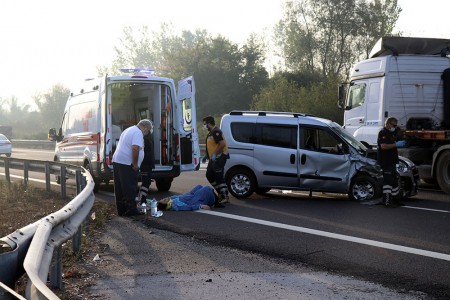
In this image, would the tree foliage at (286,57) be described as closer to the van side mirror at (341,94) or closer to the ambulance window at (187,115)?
the van side mirror at (341,94)

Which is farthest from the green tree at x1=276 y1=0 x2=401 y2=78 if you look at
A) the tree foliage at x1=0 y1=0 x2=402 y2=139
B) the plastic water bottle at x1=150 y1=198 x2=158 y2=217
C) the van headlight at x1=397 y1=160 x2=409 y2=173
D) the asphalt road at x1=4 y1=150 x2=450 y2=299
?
the plastic water bottle at x1=150 y1=198 x2=158 y2=217

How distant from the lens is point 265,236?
7.91 metres

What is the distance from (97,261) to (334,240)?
9.86ft

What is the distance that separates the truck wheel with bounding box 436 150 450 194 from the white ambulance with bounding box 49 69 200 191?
A: 17.7ft

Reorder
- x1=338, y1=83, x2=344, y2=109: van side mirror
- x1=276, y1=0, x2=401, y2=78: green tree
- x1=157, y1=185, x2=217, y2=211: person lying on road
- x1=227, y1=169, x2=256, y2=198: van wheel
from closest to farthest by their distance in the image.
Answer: x1=157, y1=185, x2=217, y2=211: person lying on road → x1=227, y1=169, x2=256, y2=198: van wheel → x1=338, y1=83, x2=344, y2=109: van side mirror → x1=276, y1=0, x2=401, y2=78: green tree

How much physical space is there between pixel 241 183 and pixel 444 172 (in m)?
4.59

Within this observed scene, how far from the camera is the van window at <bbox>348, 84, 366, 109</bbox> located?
1496 cm

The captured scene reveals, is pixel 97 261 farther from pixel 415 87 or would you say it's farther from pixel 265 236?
pixel 415 87

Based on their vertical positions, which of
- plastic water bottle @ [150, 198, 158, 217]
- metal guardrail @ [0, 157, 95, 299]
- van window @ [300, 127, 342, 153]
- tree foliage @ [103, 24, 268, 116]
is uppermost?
tree foliage @ [103, 24, 268, 116]

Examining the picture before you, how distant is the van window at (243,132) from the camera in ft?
41.1

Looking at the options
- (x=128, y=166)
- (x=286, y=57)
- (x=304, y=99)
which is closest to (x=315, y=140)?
(x=128, y=166)

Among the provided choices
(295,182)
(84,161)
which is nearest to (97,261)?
(295,182)

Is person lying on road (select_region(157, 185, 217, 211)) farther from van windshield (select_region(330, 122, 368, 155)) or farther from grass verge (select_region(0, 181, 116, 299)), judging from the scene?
van windshield (select_region(330, 122, 368, 155))

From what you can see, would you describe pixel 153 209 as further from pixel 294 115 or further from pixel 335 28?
pixel 335 28
